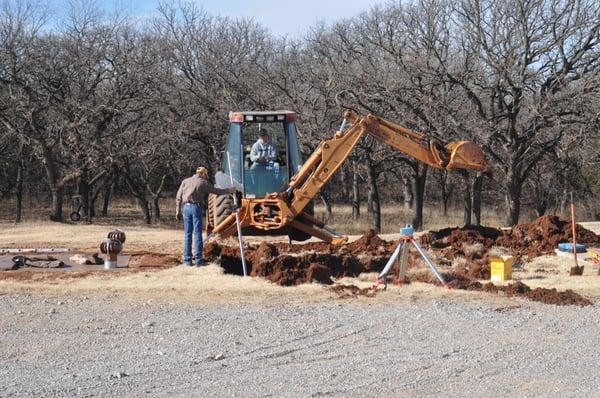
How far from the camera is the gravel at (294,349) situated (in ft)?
23.4

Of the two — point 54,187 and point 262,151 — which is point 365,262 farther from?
point 54,187

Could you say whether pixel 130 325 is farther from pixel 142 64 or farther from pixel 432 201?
pixel 432 201

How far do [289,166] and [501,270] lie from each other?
491 cm

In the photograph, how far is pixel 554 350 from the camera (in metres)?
8.48

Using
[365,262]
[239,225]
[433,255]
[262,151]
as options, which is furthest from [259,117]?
[433,255]

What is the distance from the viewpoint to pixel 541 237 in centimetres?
1642

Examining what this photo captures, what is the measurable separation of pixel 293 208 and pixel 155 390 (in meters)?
8.39

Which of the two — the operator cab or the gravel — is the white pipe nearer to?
the operator cab

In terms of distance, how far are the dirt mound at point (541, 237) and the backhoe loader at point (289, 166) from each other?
1898mm

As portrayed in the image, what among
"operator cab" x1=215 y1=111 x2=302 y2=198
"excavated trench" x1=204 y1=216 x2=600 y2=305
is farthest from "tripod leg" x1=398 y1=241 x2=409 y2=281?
"operator cab" x1=215 y1=111 x2=302 y2=198

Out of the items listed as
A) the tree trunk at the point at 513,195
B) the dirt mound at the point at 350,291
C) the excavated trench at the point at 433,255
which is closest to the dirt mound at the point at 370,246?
the excavated trench at the point at 433,255

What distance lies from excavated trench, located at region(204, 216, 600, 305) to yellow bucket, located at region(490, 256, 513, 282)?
0.32 meters

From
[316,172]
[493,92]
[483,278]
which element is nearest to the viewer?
[483,278]

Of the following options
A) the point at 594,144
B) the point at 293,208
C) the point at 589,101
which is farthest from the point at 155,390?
the point at 594,144
